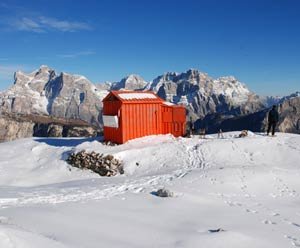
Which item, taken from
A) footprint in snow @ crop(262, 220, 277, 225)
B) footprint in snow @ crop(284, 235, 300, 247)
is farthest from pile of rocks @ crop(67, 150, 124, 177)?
footprint in snow @ crop(284, 235, 300, 247)

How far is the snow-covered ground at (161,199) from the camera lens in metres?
10.9

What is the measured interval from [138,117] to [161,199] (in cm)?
1511

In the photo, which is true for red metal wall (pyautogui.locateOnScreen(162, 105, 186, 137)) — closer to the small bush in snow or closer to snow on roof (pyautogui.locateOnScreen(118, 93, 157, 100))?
snow on roof (pyautogui.locateOnScreen(118, 93, 157, 100))

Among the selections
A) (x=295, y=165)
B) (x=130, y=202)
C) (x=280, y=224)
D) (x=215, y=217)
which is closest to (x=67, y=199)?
(x=130, y=202)

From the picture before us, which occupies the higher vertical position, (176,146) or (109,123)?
(109,123)

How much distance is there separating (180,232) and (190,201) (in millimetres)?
4501

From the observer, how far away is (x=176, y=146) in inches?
1131

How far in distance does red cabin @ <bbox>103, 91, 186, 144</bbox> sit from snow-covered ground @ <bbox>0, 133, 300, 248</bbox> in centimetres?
115

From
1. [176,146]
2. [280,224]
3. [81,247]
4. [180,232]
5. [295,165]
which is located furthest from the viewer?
[176,146]

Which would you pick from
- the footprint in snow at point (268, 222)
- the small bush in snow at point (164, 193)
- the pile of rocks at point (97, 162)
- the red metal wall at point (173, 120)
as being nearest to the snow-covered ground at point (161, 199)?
the footprint in snow at point (268, 222)

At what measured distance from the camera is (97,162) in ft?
86.6

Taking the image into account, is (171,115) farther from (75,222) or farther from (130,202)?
(75,222)

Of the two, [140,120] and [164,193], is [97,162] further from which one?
[164,193]

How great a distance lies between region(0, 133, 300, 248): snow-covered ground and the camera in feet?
35.8
